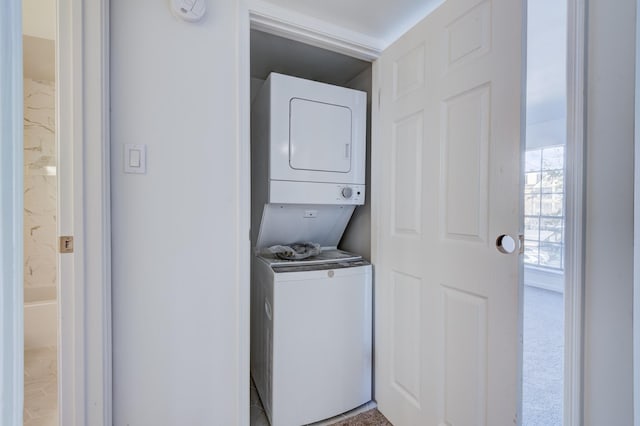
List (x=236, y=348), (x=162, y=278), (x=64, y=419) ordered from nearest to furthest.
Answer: (x=64, y=419), (x=162, y=278), (x=236, y=348)

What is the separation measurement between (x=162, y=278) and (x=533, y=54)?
10.8ft

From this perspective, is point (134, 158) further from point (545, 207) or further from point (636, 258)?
point (545, 207)

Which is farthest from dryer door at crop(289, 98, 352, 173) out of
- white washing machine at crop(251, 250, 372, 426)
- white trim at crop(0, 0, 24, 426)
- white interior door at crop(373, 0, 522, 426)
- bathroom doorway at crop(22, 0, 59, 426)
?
bathroom doorway at crop(22, 0, 59, 426)

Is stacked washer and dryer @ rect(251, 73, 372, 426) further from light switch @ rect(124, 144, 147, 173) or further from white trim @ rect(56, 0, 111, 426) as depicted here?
white trim @ rect(56, 0, 111, 426)

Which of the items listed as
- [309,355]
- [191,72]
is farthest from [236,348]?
[191,72]

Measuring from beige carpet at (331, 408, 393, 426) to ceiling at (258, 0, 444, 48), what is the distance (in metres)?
2.23

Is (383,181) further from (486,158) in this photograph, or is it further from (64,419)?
(64,419)

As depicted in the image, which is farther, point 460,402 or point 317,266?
point 317,266

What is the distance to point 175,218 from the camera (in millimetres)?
1232

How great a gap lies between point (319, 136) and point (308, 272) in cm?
82

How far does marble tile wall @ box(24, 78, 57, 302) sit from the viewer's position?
2525 mm

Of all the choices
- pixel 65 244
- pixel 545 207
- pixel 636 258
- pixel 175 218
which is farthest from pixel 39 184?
pixel 545 207

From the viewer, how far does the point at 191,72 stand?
4.09ft

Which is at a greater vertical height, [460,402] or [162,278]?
[162,278]
